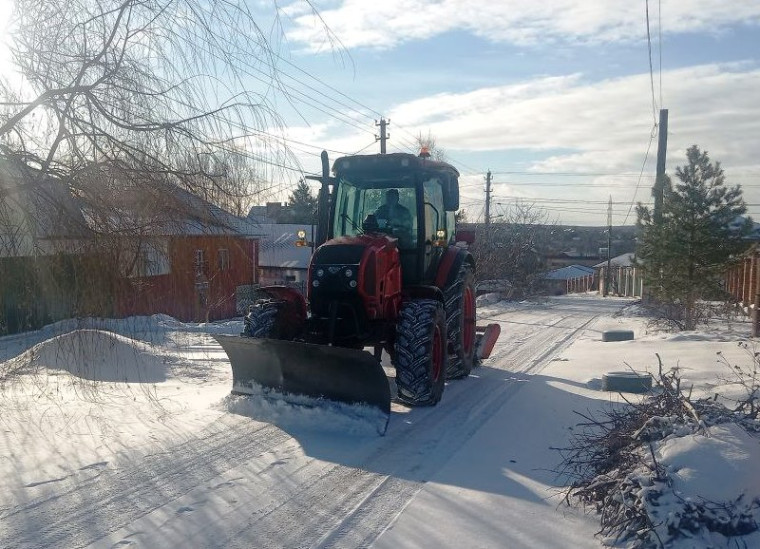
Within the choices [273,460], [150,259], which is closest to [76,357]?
[150,259]

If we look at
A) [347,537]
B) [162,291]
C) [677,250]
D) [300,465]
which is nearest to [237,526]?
[347,537]

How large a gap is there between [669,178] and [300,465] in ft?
44.9

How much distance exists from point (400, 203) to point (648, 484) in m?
4.97

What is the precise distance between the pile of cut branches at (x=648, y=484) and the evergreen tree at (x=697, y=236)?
10.9 m

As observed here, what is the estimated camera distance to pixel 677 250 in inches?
617

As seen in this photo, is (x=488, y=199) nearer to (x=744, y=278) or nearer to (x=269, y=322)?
(x=744, y=278)

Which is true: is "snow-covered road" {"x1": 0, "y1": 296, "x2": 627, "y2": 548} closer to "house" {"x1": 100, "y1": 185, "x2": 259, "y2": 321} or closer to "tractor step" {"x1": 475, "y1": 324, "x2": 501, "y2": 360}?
"house" {"x1": 100, "y1": 185, "x2": 259, "y2": 321}

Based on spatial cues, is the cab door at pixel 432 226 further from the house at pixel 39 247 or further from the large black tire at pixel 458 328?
the house at pixel 39 247

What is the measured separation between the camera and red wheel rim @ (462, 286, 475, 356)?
389 inches

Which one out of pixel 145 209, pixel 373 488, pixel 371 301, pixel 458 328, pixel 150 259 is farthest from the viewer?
pixel 458 328

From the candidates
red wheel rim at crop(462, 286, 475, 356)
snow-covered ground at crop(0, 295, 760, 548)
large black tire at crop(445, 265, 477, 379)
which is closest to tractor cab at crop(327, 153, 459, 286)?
large black tire at crop(445, 265, 477, 379)

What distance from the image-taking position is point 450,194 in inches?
348

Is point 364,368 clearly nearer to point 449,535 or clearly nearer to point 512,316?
point 449,535

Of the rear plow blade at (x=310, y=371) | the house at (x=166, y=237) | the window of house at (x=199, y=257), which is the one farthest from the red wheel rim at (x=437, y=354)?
the window of house at (x=199, y=257)
